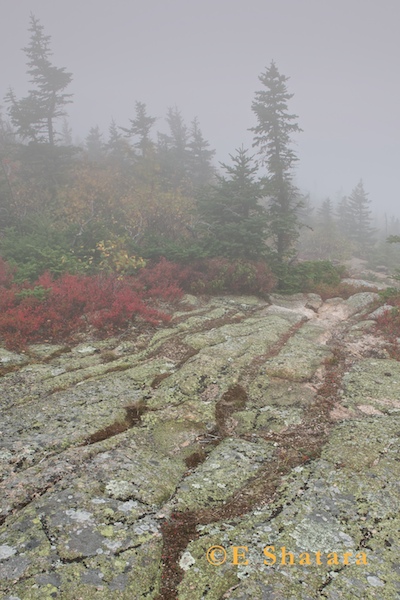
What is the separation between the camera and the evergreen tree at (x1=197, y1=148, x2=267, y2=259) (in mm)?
17547

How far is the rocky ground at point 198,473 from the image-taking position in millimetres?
3555

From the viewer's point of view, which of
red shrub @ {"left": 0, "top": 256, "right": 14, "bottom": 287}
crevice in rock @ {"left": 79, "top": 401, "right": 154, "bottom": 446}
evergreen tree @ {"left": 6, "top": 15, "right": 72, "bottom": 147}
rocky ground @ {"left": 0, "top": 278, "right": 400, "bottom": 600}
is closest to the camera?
rocky ground @ {"left": 0, "top": 278, "right": 400, "bottom": 600}

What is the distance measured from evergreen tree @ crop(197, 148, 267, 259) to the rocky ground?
895 cm

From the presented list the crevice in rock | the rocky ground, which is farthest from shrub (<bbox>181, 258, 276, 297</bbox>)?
the crevice in rock

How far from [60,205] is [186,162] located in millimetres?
27707

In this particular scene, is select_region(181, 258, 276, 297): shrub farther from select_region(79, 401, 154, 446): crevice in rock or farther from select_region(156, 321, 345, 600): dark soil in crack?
select_region(79, 401, 154, 446): crevice in rock

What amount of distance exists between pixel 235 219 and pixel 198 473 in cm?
1565

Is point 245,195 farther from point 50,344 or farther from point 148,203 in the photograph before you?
point 50,344

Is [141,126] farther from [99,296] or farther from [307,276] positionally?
[99,296]

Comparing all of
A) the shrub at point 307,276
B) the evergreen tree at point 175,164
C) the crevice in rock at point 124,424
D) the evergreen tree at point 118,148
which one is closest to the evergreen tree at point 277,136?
the shrub at point 307,276

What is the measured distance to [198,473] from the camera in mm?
5195

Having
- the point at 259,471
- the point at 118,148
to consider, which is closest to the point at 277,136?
the point at 259,471

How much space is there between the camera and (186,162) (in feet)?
155

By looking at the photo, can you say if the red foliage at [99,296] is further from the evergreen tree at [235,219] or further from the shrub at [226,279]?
the evergreen tree at [235,219]
